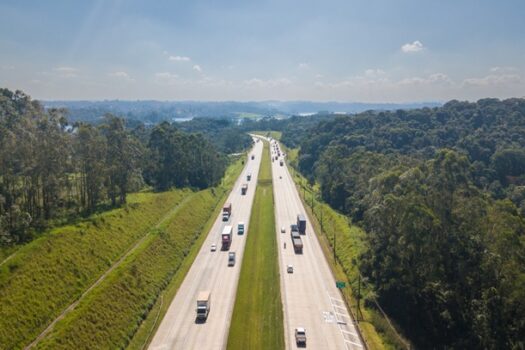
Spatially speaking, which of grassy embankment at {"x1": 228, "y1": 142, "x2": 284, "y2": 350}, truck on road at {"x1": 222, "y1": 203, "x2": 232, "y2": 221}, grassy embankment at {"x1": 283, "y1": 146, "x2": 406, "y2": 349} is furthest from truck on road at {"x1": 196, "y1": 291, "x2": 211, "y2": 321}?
truck on road at {"x1": 222, "y1": 203, "x2": 232, "y2": 221}

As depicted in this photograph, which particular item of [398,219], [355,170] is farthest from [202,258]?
[355,170]

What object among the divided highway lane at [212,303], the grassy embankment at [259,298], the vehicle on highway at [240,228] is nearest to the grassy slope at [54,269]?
the divided highway lane at [212,303]

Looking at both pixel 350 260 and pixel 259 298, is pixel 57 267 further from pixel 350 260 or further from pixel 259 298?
pixel 350 260

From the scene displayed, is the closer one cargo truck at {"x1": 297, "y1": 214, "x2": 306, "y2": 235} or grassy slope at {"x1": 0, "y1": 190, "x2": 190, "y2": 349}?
grassy slope at {"x1": 0, "y1": 190, "x2": 190, "y2": 349}

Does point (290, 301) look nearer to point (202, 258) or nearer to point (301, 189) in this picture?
point (202, 258)

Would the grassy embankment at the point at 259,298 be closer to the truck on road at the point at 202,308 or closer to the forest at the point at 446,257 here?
the truck on road at the point at 202,308

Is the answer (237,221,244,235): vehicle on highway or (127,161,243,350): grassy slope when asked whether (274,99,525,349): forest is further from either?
(127,161,243,350): grassy slope
